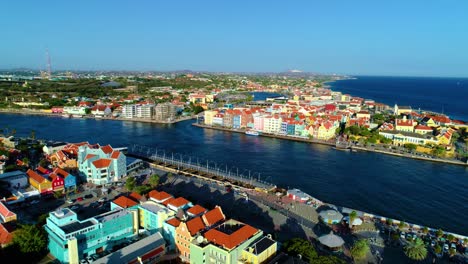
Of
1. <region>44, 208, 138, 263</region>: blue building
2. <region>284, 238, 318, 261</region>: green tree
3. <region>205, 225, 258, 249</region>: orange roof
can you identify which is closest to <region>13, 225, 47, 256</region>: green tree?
<region>44, 208, 138, 263</region>: blue building

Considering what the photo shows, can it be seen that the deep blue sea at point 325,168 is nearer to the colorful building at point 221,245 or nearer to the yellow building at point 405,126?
the yellow building at point 405,126

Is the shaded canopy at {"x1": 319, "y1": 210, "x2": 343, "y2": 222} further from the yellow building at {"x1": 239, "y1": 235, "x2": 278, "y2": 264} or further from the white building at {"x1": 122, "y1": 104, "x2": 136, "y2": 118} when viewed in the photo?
the white building at {"x1": 122, "y1": 104, "x2": 136, "y2": 118}

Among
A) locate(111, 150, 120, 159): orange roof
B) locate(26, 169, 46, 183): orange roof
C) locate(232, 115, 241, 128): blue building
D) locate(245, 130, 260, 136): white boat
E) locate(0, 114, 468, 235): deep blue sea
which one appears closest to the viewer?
locate(26, 169, 46, 183): orange roof

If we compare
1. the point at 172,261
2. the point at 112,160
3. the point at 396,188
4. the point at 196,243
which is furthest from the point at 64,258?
the point at 396,188

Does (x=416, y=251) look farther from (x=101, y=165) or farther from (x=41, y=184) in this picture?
(x=41, y=184)

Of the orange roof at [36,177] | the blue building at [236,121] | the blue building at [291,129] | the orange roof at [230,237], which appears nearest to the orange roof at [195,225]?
the orange roof at [230,237]

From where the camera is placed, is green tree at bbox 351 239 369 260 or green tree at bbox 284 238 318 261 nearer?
green tree at bbox 284 238 318 261

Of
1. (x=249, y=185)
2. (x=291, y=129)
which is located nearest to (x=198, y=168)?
(x=249, y=185)
